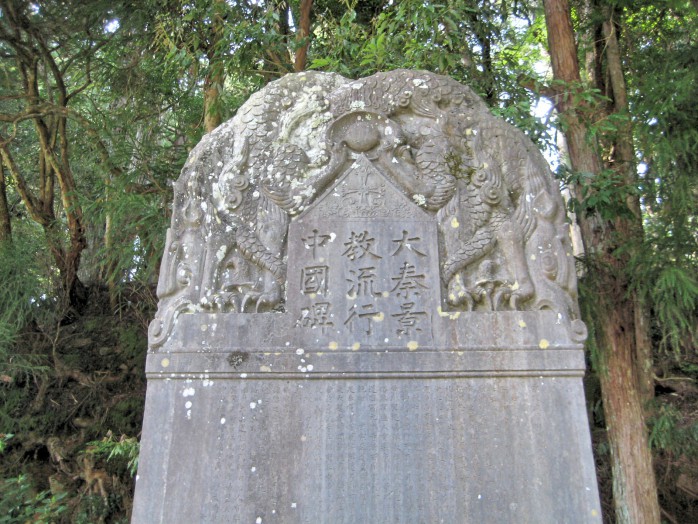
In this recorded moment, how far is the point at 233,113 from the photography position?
5477 mm

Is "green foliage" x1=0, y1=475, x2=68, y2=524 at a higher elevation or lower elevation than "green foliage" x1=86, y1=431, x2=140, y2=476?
lower

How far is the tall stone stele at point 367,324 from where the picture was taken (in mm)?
2713

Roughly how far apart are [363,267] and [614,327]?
2.33 metres

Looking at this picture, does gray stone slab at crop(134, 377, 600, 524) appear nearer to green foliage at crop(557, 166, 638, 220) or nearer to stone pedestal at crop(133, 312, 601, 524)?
stone pedestal at crop(133, 312, 601, 524)

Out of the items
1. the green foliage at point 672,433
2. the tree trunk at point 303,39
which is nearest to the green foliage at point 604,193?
the green foliage at point 672,433

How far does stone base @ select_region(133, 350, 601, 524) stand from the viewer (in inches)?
105

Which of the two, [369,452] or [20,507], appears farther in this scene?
[20,507]

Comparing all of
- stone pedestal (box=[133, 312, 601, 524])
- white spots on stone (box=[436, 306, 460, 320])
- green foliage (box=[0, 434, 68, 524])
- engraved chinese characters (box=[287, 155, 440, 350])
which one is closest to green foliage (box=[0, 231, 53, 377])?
green foliage (box=[0, 434, 68, 524])

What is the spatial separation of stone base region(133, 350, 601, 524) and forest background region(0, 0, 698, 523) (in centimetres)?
175

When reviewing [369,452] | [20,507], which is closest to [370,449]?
[369,452]

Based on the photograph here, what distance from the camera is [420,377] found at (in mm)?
2854

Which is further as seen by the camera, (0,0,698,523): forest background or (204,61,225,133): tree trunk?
(204,61,225,133): tree trunk

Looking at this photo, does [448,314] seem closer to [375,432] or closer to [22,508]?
[375,432]

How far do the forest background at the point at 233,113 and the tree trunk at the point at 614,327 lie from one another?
0.02 m
